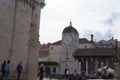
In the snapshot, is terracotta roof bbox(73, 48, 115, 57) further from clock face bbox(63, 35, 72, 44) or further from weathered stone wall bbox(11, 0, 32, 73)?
weathered stone wall bbox(11, 0, 32, 73)

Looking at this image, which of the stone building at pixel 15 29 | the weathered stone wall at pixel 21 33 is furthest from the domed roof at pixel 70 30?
the weathered stone wall at pixel 21 33

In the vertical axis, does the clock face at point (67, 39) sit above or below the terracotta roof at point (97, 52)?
above

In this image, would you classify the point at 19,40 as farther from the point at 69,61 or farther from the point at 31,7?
the point at 69,61

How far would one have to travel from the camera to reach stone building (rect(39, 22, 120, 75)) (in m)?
51.2

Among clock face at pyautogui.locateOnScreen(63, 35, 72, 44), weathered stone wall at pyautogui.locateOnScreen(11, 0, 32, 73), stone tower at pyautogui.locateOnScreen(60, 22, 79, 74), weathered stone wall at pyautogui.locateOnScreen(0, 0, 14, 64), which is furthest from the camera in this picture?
clock face at pyautogui.locateOnScreen(63, 35, 72, 44)

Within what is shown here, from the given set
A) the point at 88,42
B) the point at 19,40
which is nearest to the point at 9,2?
the point at 19,40

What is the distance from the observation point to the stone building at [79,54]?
51250 millimetres

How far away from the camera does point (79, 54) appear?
5422cm

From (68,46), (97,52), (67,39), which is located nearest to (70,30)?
(67,39)

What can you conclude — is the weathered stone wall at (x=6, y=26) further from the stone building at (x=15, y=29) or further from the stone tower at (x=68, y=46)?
the stone tower at (x=68, y=46)

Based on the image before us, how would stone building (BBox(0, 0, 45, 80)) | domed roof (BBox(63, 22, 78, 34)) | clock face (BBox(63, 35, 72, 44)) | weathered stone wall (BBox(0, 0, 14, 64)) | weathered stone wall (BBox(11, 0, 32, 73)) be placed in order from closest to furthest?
weathered stone wall (BBox(0, 0, 14, 64)) < stone building (BBox(0, 0, 45, 80)) < weathered stone wall (BBox(11, 0, 32, 73)) < clock face (BBox(63, 35, 72, 44)) < domed roof (BBox(63, 22, 78, 34))

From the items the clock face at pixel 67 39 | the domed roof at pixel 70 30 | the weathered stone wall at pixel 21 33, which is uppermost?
Answer: the domed roof at pixel 70 30

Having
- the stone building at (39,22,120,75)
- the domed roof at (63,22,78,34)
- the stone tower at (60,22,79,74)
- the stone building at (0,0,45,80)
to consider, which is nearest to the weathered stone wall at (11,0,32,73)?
the stone building at (0,0,45,80)

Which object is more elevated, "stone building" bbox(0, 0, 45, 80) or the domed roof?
the domed roof
